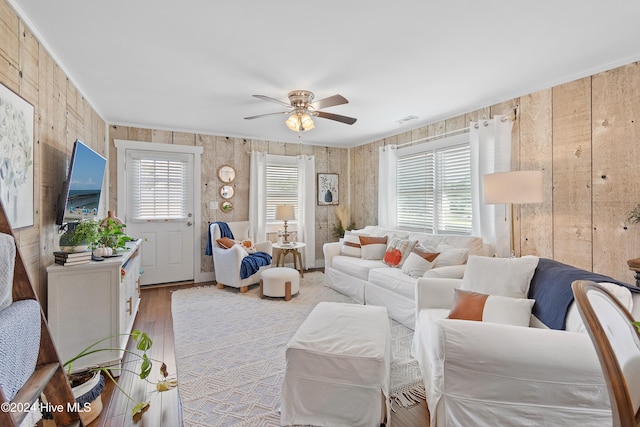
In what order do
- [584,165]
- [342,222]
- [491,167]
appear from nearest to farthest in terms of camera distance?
[584,165]
[491,167]
[342,222]

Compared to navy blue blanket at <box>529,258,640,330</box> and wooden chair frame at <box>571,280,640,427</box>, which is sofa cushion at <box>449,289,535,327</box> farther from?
wooden chair frame at <box>571,280,640,427</box>

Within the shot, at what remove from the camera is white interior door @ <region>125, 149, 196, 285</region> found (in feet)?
14.8

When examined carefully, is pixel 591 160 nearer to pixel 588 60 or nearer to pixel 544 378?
pixel 588 60

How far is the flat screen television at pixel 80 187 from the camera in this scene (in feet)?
7.59

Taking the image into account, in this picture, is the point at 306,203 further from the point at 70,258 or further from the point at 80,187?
the point at 70,258

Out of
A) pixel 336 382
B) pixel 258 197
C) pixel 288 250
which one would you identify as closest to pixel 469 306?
pixel 336 382

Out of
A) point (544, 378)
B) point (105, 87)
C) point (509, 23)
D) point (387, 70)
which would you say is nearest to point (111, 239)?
point (105, 87)

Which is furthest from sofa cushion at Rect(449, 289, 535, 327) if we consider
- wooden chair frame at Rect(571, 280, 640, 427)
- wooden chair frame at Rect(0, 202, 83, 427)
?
wooden chair frame at Rect(0, 202, 83, 427)

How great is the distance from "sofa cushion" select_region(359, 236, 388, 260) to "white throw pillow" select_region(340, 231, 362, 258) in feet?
0.29

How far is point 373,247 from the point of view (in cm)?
421

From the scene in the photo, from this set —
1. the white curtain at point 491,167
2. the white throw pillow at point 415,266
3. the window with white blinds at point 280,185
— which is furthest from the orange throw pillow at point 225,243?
the white curtain at point 491,167

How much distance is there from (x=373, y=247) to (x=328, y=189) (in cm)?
209

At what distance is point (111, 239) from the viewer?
2613 millimetres

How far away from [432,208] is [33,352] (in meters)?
4.26
